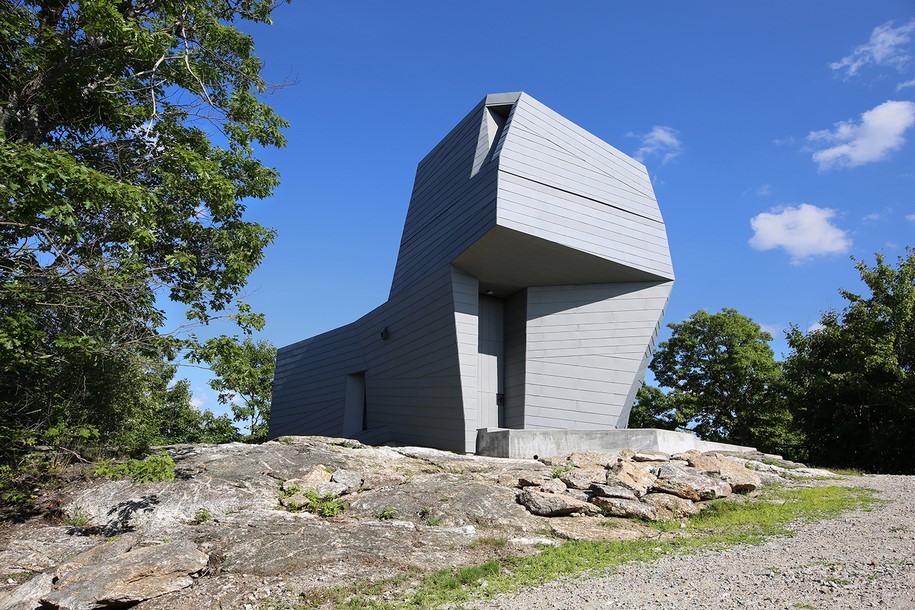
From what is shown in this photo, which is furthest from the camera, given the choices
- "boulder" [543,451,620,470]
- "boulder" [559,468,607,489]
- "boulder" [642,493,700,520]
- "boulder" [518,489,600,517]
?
"boulder" [543,451,620,470]

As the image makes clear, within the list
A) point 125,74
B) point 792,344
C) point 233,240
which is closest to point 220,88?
point 125,74

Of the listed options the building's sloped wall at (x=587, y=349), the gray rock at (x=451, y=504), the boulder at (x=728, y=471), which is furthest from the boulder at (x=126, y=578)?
the building's sloped wall at (x=587, y=349)

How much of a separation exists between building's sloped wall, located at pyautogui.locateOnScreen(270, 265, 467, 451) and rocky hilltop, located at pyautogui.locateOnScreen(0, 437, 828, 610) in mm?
5754

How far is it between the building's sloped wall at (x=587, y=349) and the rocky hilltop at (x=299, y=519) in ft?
17.4

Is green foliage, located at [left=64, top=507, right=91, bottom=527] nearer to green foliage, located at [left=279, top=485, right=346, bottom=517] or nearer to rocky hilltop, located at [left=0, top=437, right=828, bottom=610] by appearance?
rocky hilltop, located at [left=0, top=437, right=828, bottom=610]

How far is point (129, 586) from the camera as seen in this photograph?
20.9ft

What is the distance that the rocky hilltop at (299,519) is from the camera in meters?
6.62

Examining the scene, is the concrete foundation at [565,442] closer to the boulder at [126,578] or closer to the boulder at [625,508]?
the boulder at [625,508]

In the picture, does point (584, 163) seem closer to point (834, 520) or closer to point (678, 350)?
point (834, 520)

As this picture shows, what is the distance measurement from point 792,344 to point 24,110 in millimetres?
30809

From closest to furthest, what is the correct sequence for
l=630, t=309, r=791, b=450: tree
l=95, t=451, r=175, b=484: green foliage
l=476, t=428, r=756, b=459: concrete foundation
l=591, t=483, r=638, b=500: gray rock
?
l=95, t=451, r=175, b=484: green foliage, l=591, t=483, r=638, b=500: gray rock, l=476, t=428, r=756, b=459: concrete foundation, l=630, t=309, r=791, b=450: tree

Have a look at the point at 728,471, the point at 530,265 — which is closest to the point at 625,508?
the point at 728,471

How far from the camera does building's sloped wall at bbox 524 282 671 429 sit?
1941cm

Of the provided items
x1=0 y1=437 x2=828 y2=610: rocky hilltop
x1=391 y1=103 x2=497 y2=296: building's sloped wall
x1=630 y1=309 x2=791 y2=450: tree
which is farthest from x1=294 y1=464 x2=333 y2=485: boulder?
x1=630 y1=309 x2=791 y2=450: tree
